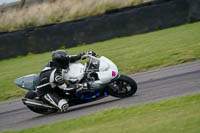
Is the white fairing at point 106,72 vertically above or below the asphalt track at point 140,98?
above

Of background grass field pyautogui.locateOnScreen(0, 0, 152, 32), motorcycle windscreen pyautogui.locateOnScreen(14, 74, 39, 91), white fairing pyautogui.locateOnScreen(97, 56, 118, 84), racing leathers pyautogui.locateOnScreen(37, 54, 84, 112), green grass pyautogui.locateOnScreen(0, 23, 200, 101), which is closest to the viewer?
white fairing pyautogui.locateOnScreen(97, 56, 118, 84)

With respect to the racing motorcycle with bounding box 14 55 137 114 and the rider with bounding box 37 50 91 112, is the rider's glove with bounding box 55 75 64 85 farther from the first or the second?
the racing motorcycle with bounding box 14 55 137 114

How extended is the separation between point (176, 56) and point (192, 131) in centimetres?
774

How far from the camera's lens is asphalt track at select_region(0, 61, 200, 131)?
7797 mm

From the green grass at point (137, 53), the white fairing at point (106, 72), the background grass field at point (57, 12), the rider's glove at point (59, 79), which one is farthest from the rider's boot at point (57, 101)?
the background grass field at point (57, 12)

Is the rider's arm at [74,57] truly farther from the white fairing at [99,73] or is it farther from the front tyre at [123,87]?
the front tyre at [123,87]

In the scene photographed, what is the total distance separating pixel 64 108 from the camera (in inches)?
324

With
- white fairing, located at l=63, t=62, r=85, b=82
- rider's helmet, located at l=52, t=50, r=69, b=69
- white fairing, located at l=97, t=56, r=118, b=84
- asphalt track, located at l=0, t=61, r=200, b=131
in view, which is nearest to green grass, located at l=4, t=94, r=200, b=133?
asphalt track, located at l=0, t=61, r=200, b=131

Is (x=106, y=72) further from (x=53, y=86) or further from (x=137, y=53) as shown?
(x=137, y=53)

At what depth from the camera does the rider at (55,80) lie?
26.1 ft

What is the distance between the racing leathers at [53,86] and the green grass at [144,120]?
4.44 ft

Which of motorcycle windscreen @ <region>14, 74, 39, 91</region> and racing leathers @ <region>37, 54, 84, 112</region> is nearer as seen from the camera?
racing leathers @ <region>37, 54, 84, 112</region>

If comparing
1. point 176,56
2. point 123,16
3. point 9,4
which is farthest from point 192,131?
point 9,4

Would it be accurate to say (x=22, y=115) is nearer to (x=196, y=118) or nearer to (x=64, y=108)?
(x=64, y=108)
